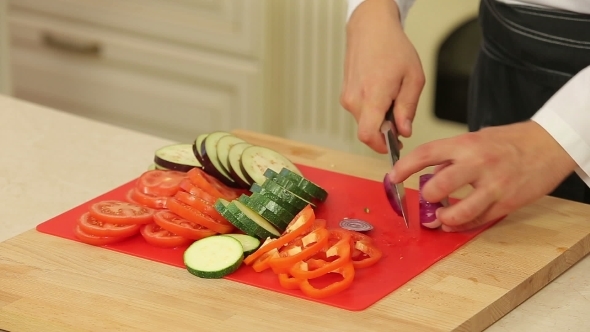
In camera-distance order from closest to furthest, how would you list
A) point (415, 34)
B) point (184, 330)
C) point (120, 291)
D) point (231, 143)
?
point (184, 330) < point (120, 291) < point (231, 143) < point (415, 34)

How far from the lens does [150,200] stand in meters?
1.63

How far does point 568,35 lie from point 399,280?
58 cm

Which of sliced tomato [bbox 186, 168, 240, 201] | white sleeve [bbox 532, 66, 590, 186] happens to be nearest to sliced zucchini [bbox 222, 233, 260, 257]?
sliced tomato [bbox 186, 168, 240, 201]

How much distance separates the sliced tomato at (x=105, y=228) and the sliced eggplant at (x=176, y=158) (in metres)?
0.19

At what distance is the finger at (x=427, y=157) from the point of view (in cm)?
149

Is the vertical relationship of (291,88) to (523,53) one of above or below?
below

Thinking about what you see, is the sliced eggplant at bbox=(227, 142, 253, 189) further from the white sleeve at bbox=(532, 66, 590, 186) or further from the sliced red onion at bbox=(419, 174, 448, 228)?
the white sleeve at bbox=(532, 66, 590, 186)

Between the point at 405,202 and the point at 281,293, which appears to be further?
the point at 405,202

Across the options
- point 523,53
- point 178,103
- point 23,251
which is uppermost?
point 523,53

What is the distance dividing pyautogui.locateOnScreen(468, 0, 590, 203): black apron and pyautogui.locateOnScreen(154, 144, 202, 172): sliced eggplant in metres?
0.58

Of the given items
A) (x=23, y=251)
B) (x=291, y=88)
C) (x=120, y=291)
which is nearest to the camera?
(x=120, y=291)

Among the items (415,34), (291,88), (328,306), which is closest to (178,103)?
(291,88)

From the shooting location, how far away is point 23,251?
60.1 inches

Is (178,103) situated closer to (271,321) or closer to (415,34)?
(415,34)
